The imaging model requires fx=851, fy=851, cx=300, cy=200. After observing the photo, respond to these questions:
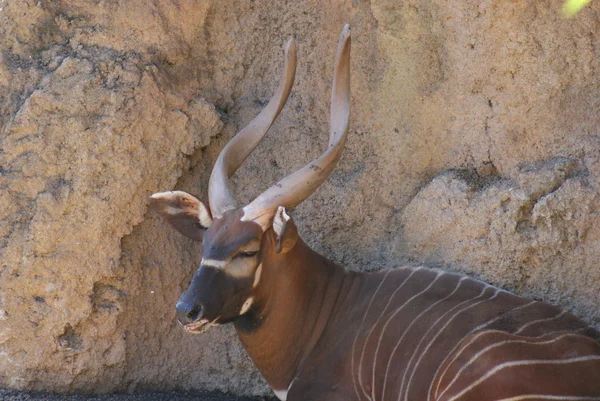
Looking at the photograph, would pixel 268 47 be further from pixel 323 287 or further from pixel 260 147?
pixel 323 287

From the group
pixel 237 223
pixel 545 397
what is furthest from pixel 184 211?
pixel 545 397

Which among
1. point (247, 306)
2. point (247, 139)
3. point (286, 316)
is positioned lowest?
point (286, 316)

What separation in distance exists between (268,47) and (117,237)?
1.31m

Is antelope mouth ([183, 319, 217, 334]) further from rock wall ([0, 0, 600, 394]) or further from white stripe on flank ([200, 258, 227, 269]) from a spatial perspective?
rock wall ([0, 0, 600, 394])

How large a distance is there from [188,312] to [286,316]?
0.59m

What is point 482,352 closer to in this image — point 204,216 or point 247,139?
point 204,216

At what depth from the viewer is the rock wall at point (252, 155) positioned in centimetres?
365

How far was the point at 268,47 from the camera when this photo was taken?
4484 mm

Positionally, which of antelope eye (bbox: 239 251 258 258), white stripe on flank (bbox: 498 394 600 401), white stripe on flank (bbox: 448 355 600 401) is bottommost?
white stripe on flank (bbox: 498 394 600 401)

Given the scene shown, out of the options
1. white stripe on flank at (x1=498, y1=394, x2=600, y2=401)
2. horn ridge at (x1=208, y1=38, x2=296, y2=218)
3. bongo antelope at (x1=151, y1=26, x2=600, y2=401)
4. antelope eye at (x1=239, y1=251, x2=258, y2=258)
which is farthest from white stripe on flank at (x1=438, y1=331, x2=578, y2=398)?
horn ridge at (x1=208, y1=38, x2=296, y2=218)

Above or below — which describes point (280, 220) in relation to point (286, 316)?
above

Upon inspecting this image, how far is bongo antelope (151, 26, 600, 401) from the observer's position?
302 cm

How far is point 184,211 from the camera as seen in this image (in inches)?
145

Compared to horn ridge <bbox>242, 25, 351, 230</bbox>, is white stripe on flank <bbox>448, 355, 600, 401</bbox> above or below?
below
